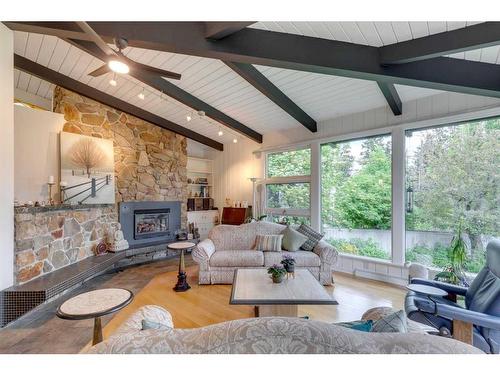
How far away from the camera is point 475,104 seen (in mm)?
3113

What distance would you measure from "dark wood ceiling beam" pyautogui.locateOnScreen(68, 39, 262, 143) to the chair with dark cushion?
141 inches

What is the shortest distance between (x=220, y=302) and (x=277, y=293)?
117 centimetres

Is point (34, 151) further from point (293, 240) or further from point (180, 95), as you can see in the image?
point (293, 240)

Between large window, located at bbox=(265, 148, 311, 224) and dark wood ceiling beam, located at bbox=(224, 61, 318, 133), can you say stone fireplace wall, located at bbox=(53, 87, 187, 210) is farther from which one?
dark wood ceiling beam, located at bbox=(224, 61, 318, 133)

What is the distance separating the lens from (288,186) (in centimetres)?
531

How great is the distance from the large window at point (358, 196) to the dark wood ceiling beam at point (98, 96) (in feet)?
10.7

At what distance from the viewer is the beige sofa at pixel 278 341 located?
0.75m

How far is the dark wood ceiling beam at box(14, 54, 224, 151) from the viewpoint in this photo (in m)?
3.58

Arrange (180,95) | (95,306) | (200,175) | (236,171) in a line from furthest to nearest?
(200,175) < (236,171) < (180,95) < (95,306)

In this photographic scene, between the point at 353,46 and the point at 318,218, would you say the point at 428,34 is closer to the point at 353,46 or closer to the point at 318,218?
the point at 353,46

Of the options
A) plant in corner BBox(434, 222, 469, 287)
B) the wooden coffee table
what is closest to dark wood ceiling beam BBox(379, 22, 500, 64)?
plant in corner BBox(434, 222, 469, 287)

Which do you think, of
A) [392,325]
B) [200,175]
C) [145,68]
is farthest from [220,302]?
[200,175]
